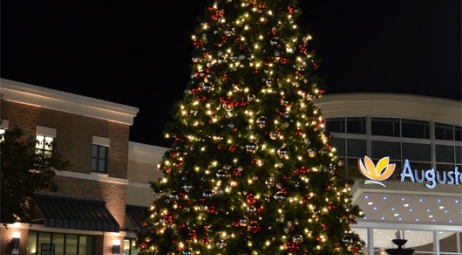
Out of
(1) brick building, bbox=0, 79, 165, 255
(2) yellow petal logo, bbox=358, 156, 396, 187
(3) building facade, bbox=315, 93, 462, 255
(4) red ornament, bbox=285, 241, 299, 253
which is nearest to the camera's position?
(4) red ornament, bbox=285, 241, 299, 253

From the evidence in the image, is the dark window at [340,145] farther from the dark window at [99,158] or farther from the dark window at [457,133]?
the dark window at [99,158]

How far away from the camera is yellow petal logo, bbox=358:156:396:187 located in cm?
3278

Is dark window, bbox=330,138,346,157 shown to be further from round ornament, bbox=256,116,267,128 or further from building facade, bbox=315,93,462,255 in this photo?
round ornament, bbox=256,116,267,128

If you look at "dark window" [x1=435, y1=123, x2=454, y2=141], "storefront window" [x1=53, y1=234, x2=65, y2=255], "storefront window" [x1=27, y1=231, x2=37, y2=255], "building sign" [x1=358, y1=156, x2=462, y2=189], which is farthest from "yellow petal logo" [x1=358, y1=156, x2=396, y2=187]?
"storefront window" [x1=27, y1=231, x2=37, y2=255]

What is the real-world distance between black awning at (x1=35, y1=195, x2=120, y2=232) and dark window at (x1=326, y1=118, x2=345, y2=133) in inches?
450

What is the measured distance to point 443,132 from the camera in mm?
35938

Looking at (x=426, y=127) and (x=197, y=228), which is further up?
(x=426, y=127)

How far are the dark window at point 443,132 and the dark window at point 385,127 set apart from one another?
1.88 meters

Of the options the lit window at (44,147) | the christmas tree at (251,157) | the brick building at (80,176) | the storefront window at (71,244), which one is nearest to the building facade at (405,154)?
the brick building at (80,176)

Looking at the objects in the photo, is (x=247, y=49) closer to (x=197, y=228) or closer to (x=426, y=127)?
(x=197, y=228)

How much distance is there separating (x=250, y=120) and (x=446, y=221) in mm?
25348

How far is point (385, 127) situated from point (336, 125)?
2217mm

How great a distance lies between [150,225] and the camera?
1397 cm

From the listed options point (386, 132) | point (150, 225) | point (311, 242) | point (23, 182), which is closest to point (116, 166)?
point (23, 182)
